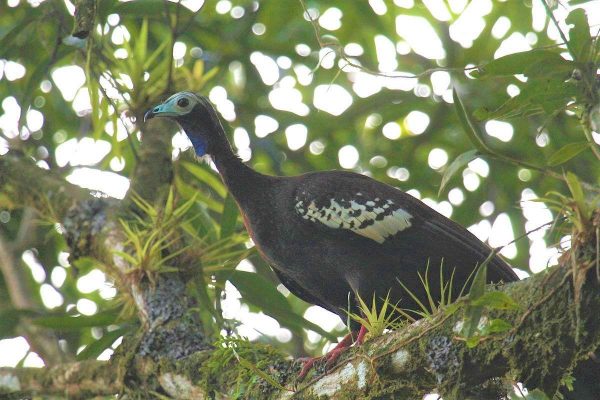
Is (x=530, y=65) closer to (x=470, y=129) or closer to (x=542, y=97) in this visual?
(x=542, y=97)

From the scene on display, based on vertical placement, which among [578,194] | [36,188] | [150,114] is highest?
[150,114]

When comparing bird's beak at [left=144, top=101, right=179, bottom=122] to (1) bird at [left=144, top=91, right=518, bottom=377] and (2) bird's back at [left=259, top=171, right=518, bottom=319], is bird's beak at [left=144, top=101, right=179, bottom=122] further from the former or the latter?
(2) bird's back at [left=259, top=171, right=518, bottom=319]

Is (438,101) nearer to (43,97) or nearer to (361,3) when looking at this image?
(361,3)

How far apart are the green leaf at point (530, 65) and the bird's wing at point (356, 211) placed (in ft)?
4.23

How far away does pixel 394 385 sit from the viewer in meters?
2.96

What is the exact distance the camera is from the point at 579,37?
109 inches

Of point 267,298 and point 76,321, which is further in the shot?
point 267,298

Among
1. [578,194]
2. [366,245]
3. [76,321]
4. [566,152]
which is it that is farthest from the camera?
[76,321]

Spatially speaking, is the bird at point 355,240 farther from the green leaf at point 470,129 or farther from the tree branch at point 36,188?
the green leaf at point 470,129

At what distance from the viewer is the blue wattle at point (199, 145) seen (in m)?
4.73

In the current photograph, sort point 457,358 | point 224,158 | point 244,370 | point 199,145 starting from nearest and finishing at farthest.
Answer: point 457,358
point 244,370
point 224,158
point 199,145

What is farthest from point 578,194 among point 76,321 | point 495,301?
point 76,321

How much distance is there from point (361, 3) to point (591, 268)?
4.30 metres

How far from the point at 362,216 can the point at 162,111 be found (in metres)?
1.29
